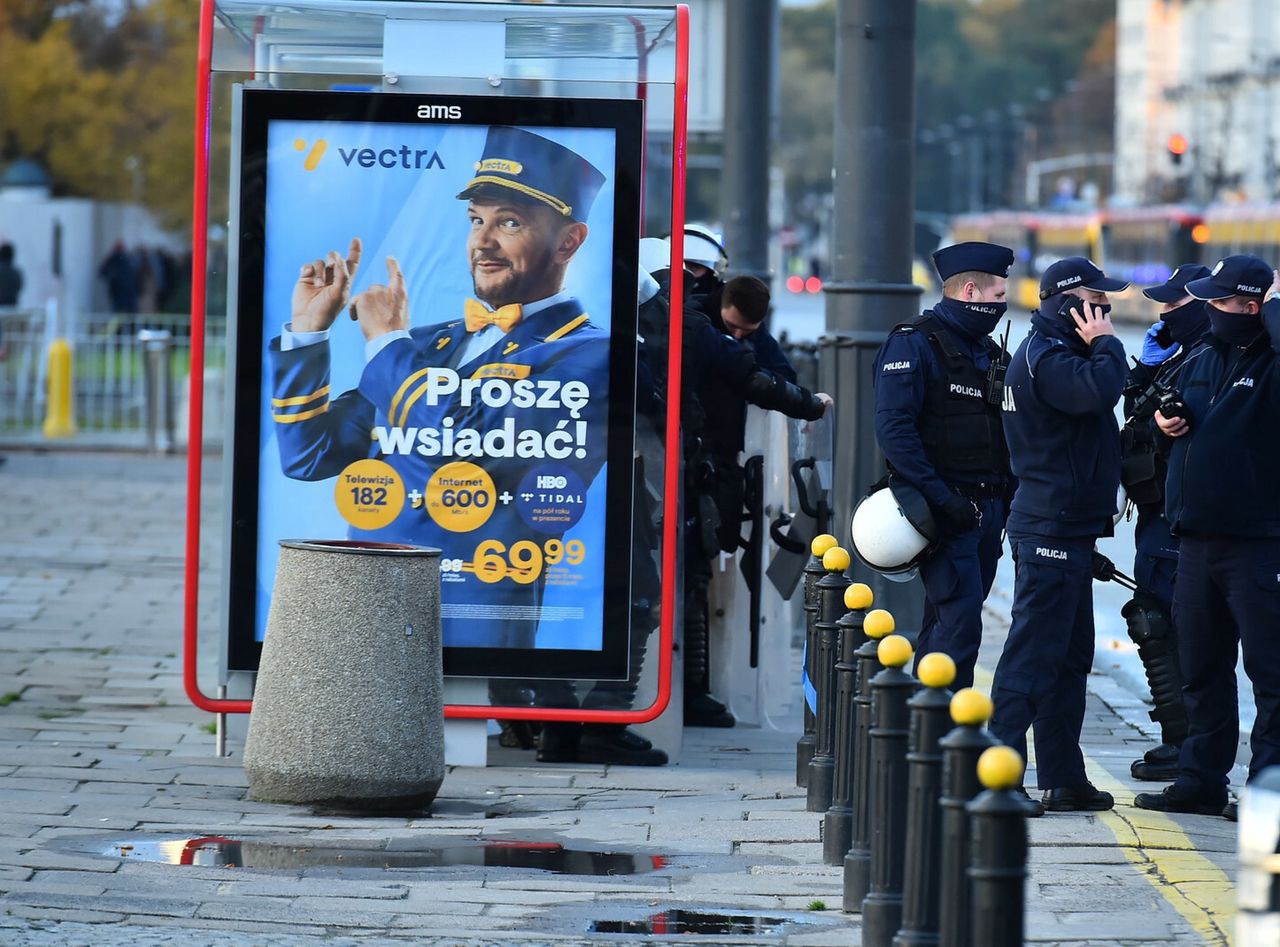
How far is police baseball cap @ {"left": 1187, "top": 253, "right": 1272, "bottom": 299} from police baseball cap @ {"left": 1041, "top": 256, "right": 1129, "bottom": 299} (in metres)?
0.26

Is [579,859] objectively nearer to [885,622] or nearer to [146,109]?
[885,622]

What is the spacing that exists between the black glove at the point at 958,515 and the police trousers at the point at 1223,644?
720 mm

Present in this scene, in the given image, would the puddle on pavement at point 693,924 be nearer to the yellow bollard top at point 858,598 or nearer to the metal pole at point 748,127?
the yellow bollard top at point 858,598

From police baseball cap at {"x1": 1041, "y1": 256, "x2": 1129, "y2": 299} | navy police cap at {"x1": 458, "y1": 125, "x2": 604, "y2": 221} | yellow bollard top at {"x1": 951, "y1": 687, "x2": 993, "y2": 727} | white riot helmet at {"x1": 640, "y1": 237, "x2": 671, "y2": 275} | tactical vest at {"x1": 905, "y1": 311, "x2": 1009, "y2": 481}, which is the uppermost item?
navy police cap at {"x1": 458, "y1": 125, "x2": 604, "y2": 221}

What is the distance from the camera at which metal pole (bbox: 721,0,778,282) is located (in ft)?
49.7

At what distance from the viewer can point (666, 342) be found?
27.3 feet

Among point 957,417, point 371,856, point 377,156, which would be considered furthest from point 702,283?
point 371,856

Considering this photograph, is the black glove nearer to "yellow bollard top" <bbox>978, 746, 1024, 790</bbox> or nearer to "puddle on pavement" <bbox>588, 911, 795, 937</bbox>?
"puddle on pavement" <bbox>588, 911, 795, 937</bbox>

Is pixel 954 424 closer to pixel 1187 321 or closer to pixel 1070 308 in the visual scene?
pixel 1070 308

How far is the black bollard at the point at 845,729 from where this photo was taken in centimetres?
652

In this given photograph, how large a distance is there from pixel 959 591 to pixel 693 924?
2190 mm

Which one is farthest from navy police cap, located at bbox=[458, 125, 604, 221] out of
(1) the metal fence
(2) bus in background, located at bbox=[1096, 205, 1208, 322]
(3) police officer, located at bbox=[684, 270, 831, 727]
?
(2) bus in background, located at bbox=[1096, 205, 1208, 322]

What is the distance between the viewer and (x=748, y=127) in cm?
1568

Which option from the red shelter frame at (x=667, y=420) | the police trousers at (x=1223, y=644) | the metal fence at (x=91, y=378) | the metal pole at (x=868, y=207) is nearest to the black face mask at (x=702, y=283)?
the metal pole at (x=868, y=207)
